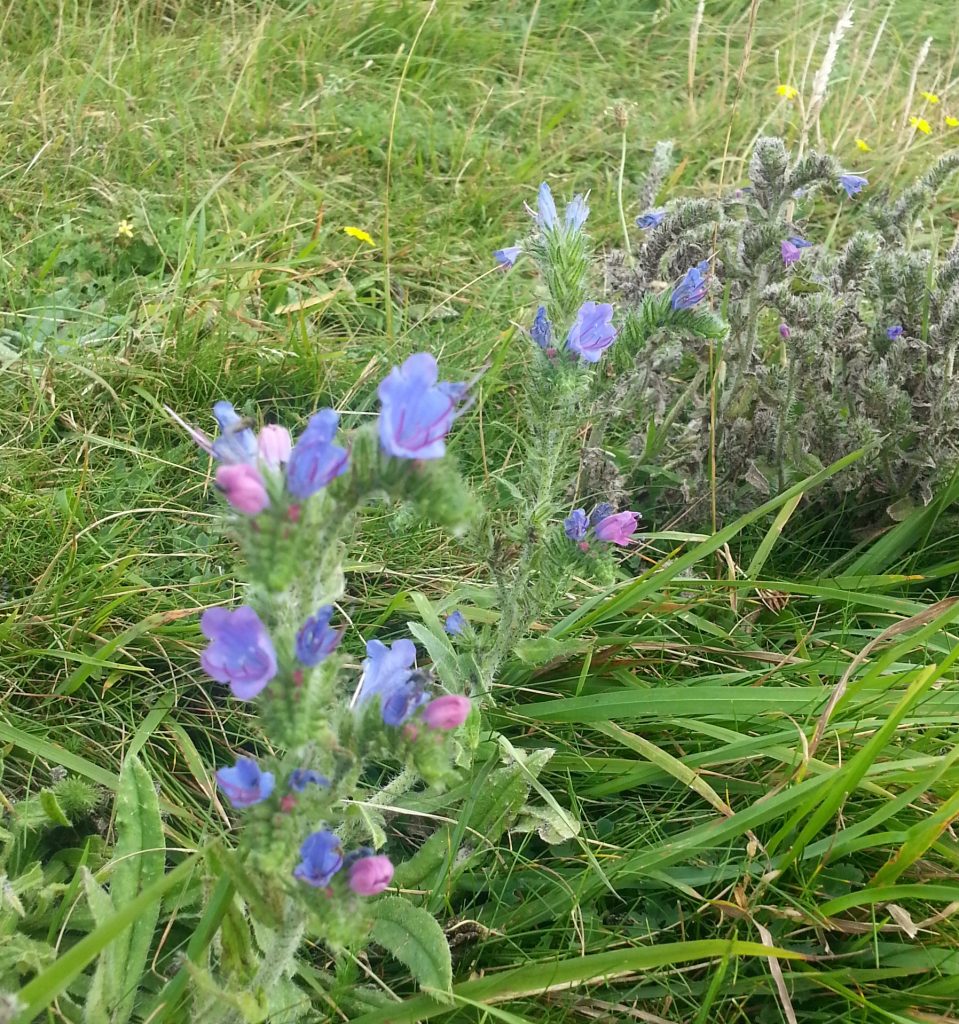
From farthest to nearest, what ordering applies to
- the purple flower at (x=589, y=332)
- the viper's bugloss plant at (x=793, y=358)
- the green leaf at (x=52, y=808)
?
the viper's bugloss plant at (x=793, y=358)
the purple flower at (x=589, y=332)
the green leaf at (x=52, y=808)

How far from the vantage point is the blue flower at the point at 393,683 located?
1210 mm

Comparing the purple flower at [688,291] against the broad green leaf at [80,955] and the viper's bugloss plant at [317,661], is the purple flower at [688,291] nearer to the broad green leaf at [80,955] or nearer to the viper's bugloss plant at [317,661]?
the viper's bugloss plant at [317,661]

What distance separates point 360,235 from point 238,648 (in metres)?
2.36

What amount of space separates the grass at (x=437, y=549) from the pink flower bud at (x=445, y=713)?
0.46m

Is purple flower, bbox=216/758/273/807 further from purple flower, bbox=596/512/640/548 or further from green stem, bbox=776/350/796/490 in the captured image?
green stem, bbox=776/350/796/490

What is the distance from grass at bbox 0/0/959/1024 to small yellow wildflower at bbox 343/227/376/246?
43mm

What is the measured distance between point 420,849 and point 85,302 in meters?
2.04

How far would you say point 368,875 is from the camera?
115cm

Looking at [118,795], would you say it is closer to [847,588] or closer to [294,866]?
[294,866]

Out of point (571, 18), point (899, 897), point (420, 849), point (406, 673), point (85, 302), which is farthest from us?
point (571, 18)

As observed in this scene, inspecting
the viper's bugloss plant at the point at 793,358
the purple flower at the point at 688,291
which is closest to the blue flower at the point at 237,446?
the purple flower at the point at 688,291

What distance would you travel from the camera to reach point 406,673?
1330mm

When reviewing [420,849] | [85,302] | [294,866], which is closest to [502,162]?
[85,302]

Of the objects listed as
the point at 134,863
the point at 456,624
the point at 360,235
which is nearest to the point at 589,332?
the point at 456,624
